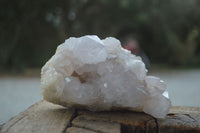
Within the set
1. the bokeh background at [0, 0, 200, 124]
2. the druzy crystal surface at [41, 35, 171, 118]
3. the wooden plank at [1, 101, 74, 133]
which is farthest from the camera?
the bokeh background at [0, 0, 200, 124]

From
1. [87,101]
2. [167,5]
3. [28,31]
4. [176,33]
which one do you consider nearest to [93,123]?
[87,101]

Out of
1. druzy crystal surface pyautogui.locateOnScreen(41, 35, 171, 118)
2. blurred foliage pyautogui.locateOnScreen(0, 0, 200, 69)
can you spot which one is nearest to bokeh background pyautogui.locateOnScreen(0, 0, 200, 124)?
blurred foliage pyautogui.locateOnScreen(0, 0, 200, 69)

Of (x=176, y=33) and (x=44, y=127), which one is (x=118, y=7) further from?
(x=44, y=127)

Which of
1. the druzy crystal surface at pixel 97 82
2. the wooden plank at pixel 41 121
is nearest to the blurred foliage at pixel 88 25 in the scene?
the wooden plank at pixel 41 121

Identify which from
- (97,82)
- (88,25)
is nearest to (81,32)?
(88,25)

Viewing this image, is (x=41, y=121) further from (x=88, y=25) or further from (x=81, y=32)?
(x=88, y=25)

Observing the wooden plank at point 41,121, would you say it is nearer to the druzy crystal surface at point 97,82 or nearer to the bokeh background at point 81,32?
the druzy crystal surface at point 97,82

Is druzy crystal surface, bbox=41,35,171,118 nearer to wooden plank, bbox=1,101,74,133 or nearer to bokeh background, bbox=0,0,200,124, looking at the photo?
wooden plank, bbox=1,101,74,133
